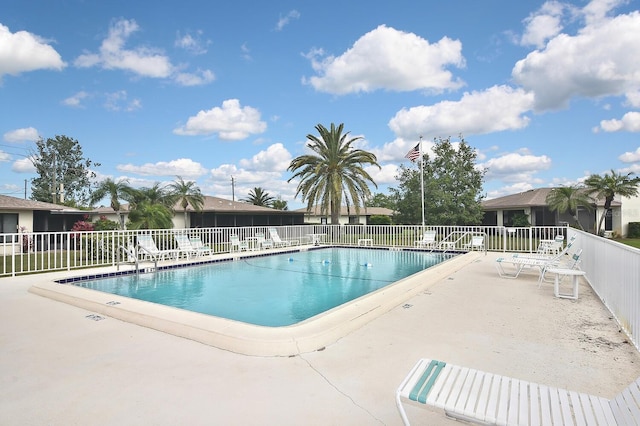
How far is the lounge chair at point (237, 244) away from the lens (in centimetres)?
1513

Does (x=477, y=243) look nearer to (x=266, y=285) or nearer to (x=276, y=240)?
(x=276, y=240)

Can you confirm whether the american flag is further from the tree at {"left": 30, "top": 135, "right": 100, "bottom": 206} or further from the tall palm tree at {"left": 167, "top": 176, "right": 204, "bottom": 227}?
the tree at {"left": 30, "top": 135, "right": 100, "bottom": 206}

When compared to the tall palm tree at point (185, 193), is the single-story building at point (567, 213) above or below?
below

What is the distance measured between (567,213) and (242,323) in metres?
30.8

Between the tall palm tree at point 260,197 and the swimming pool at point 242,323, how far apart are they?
41.1 m

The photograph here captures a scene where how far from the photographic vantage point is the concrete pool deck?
9.19ft

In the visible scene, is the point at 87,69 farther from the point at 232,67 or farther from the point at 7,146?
the point at 7,146

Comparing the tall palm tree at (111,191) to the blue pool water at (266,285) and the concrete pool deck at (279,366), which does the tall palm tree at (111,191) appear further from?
the concrete pool deck at (279,366)

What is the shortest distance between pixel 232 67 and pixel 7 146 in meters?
37.6

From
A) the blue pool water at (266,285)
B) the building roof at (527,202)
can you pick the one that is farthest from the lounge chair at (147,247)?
the building roof at (527,202)

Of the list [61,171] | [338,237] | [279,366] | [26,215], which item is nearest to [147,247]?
[279,366]

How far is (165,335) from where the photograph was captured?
4625 millimetres

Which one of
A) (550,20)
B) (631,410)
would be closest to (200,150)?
(550,20)

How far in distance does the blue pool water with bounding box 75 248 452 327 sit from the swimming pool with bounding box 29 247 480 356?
1.35 m
